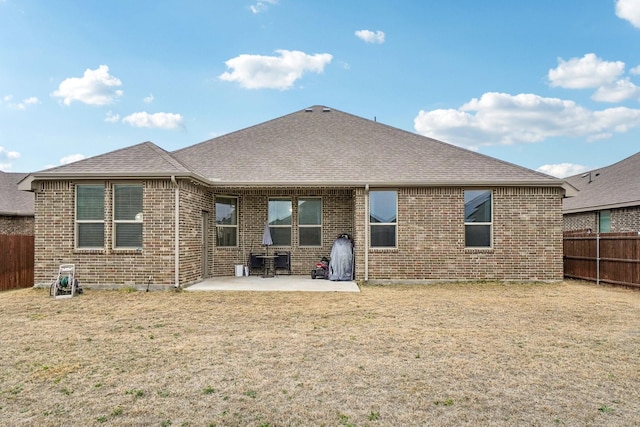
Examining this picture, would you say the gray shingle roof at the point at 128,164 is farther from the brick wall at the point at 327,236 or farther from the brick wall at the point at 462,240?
the brick wall at the point at 462,240

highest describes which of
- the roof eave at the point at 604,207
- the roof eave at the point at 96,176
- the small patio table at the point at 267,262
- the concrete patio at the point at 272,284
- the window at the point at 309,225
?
the roof eave at the point at 96,176

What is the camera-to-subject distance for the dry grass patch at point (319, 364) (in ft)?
11.7

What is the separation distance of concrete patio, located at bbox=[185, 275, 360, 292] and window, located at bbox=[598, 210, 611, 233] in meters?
12.1

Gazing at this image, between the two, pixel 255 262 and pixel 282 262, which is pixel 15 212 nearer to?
pixel 255 262

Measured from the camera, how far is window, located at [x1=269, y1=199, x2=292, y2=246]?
1373 centimetres

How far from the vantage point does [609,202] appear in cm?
1673

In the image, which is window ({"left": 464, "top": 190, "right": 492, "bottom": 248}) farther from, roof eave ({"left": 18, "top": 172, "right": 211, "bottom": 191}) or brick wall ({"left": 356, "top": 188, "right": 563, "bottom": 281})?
roof eave ({"left": 18, "top": 172, "right": 211, "bottom": 191})

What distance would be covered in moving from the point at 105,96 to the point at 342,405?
60.0 ft

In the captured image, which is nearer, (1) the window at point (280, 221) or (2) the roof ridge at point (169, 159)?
(2) the roof ridge at point (169, 159)

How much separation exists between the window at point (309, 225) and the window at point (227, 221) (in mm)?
2089

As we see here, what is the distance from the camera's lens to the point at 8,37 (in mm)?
13086

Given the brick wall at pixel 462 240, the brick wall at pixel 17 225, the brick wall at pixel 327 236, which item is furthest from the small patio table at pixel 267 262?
the brick wall at pixel 17 225

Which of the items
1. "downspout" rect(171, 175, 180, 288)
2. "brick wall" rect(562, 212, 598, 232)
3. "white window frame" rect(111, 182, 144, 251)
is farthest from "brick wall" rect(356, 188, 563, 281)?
"brick wall" rect(562, 212, 598, 232)

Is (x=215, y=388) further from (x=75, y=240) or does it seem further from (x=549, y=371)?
(x=75, y=240)
